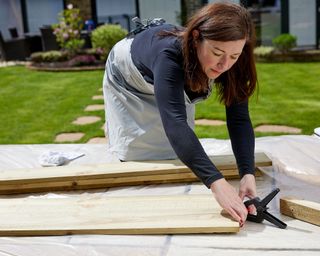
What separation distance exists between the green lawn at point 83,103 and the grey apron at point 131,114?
6.29ft

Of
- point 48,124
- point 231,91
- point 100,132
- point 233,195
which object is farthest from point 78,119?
point 233,195

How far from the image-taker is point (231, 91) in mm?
2184

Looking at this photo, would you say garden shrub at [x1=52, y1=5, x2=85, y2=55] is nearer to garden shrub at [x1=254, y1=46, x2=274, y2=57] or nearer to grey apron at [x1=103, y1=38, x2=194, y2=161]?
garden shrub at [x1=254, y1=46, x2=274, y2=57]

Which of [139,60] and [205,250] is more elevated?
[139,60]

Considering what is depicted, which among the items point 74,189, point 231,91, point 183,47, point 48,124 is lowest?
point 48,124

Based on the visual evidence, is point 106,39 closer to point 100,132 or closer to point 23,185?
point 100,132

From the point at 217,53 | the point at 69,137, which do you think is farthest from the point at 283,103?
the point at 217,53

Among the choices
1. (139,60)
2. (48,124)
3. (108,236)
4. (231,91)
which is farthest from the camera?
(48,124)

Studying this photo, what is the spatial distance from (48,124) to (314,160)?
→ 3.38 m

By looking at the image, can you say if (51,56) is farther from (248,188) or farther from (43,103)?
(248,188)

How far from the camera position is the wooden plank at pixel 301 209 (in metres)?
1.94

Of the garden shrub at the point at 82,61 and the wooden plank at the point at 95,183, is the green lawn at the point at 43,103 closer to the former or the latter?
the garden shrub at the point at 82,61

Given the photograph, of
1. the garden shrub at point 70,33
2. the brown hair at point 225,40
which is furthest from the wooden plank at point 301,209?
the garden shrub at point 70,33

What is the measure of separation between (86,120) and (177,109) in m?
3.68
